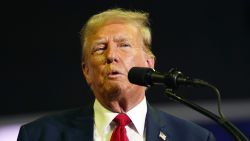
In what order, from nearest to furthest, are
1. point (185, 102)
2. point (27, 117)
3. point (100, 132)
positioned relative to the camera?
1. point (185, 102)
2. point (100, 132)
3. point (27, 117)

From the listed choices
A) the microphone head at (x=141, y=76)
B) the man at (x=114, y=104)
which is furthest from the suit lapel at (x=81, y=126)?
the microphone head at (x=141, y=76)

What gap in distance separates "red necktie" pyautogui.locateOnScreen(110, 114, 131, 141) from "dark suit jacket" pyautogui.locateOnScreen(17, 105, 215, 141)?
9 cm

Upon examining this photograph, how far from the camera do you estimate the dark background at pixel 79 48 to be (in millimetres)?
3463

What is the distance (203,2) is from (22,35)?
1081 millimetres

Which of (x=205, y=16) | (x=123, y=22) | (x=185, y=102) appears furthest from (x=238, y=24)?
(x=185, y=102)

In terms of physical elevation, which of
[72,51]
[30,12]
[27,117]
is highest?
[30,12]

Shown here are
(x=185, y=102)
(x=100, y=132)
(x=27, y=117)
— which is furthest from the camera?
(x=27, y=117)

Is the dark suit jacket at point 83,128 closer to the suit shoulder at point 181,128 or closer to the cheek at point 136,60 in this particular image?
the suit shoulder at point 181,128

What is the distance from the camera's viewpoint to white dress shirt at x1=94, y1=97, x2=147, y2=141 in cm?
247

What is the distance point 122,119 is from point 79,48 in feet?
3.62

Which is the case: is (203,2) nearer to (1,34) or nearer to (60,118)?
(1,34)

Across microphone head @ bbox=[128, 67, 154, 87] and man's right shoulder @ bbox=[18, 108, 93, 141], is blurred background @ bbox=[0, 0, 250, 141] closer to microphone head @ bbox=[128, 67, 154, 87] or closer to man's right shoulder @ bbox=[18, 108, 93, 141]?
man's right shoulder @ bbox=[18, 108, 93, 141]

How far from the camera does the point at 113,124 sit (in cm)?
250

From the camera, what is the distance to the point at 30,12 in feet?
11.5
